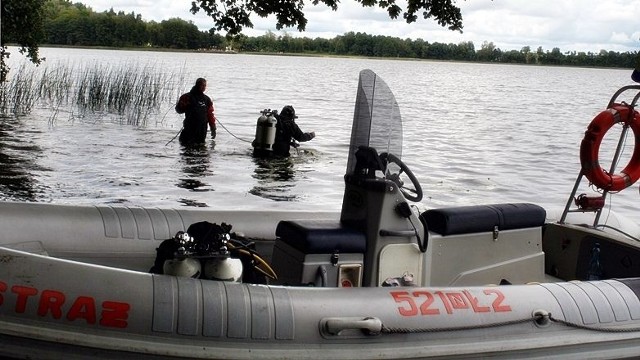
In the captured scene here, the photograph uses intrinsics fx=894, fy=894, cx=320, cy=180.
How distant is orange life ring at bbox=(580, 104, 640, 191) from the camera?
6527 mm

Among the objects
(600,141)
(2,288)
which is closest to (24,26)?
(600,141)

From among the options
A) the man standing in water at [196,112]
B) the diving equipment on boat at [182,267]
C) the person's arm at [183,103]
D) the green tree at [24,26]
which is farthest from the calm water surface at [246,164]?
the diving equipment on boat at [182,267]

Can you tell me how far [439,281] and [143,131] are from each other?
640 inches

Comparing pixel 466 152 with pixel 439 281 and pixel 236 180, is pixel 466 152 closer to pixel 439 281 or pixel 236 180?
pixel 236 180

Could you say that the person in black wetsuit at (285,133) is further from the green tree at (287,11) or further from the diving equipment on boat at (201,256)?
the diving equipment on boat at (201,256)

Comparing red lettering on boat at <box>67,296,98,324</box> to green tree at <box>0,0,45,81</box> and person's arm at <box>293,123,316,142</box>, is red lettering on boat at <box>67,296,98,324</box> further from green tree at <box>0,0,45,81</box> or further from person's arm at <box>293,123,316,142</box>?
green tree at <box>0,0,45,81</box>

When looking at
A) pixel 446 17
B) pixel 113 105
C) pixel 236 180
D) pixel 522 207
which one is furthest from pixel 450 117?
pixel 522 207

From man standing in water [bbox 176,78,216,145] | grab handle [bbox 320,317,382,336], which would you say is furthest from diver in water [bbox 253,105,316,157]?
grab handle [bbox 320,317,382,336]

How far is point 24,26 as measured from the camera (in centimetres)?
1934

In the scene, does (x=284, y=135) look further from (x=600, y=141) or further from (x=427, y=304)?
(x=427, y=304)

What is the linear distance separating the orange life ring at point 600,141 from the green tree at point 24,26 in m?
14.3

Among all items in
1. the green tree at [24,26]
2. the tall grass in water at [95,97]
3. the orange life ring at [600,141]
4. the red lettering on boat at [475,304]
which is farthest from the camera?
the tall grass in water at [95,97]

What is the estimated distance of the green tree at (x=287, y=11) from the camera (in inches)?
426

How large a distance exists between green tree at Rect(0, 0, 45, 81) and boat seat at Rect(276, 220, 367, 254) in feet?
48.1
